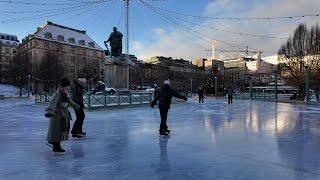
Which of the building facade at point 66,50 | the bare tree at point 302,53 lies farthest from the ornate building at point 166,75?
the bare tree at point 302,53

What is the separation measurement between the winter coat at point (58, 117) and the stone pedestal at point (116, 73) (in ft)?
65.8

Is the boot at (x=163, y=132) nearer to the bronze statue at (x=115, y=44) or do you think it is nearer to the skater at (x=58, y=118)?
the skater at (x=58, y=118)

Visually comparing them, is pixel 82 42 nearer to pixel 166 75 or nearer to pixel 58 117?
pixel 166 75

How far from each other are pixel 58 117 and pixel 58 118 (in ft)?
0.08

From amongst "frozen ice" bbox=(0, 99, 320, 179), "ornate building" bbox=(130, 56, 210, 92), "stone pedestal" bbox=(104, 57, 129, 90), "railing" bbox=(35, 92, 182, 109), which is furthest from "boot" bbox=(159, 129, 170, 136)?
"ornate building" bbox=(130, 56, 210, 92)

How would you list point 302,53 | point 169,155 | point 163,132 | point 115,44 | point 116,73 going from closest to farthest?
point 169,155 < point 163,132 < point 116,73 < point 115,44 < point 302,53

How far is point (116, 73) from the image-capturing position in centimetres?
2855

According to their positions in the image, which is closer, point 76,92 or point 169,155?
point 169,155

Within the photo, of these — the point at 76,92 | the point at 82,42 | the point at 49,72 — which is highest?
the point at 82,42

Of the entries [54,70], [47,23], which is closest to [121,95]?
[54,70]

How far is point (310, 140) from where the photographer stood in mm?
10188

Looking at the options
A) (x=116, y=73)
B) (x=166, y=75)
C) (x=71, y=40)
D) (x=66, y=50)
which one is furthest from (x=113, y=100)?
(x=71, y=40)

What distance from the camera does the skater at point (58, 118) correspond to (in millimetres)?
8188

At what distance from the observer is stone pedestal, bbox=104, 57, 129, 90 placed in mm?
28516
